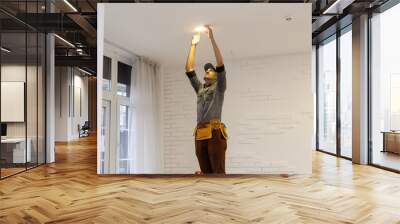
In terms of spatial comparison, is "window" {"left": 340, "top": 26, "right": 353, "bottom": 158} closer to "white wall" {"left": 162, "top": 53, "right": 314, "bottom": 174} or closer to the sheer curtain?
"white wall" {"left": 162, "top": 53, "right": 314, "bottom": 174}

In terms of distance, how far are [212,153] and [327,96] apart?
15.2 ft

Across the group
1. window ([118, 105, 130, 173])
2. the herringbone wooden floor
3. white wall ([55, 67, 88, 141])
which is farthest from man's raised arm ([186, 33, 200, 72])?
white wall ([55, 67, 88, 141])

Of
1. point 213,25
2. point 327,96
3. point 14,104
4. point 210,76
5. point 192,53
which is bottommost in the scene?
point 14,104

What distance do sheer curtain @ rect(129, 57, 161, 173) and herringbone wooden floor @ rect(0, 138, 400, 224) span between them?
0.37 metres

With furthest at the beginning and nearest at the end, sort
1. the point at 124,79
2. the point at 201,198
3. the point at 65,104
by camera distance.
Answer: the point at 65,104 → the point at 124,79 → the point at 201,198

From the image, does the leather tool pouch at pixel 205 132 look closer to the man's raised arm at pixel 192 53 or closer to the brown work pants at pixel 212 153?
the brown work pants at pixel 212 153

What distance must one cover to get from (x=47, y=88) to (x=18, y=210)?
149 inches

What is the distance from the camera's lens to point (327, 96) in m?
8.62

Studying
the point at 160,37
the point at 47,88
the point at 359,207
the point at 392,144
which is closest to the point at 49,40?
the point at 47,88

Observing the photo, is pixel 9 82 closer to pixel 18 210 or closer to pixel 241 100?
pixel 18 210

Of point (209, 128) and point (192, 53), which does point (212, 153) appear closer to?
point (209, 128)

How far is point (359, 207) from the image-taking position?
3.47 metres

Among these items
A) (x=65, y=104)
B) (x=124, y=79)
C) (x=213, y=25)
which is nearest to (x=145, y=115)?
(x=124, y=79)

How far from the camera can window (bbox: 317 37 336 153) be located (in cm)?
822
